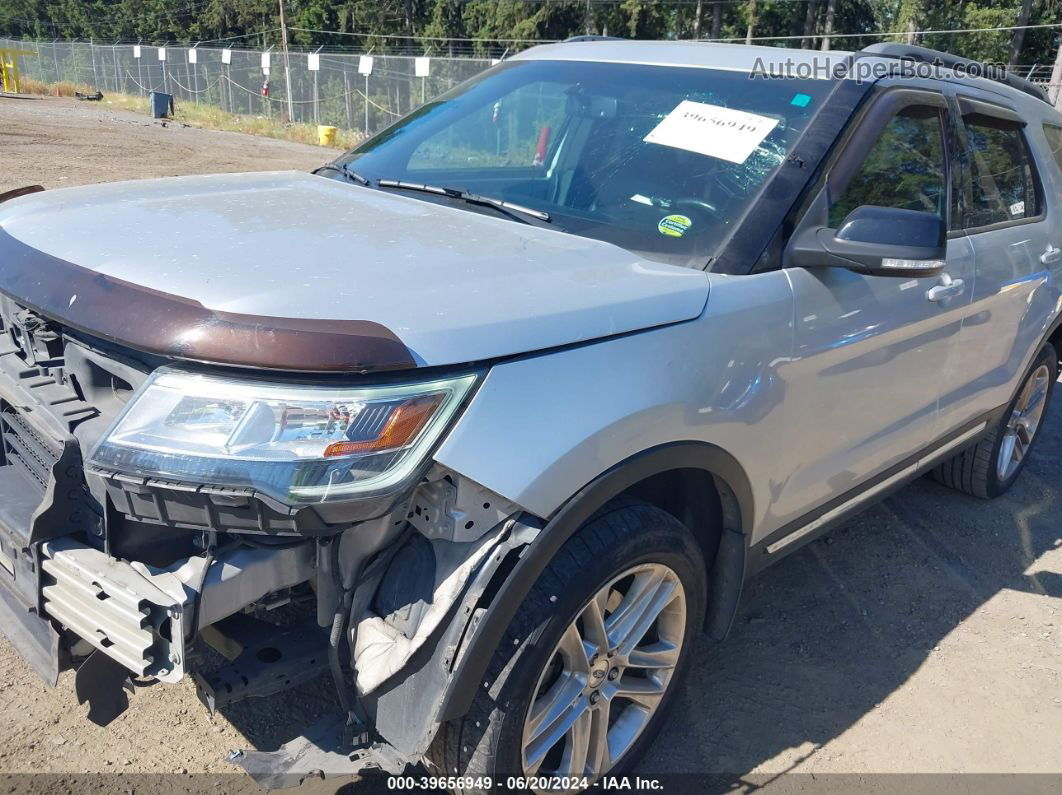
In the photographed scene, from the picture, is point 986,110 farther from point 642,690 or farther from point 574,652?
point 574,652

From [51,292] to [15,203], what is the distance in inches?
33.1

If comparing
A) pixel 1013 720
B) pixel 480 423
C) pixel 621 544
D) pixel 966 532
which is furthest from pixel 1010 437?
pixel 480 423

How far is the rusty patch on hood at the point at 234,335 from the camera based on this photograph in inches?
68.1

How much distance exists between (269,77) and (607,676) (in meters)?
33.9

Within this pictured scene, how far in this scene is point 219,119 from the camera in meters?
31.3

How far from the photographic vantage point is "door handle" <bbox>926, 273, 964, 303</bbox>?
3.12m

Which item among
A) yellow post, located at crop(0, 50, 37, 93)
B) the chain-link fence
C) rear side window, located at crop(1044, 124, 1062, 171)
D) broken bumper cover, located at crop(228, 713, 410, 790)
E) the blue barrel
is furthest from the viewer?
yellow post, located at crop(0, 50, 37, 93)

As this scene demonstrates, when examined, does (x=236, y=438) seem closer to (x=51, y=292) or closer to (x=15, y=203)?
(x=51, y=292)

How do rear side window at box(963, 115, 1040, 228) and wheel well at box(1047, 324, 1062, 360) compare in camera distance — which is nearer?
rear side window at box(963, 115, 1040, 228)

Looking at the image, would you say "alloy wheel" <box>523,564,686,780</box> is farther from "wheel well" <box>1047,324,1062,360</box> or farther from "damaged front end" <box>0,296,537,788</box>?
"wheel well" <box>1047,324,1062,360</box>

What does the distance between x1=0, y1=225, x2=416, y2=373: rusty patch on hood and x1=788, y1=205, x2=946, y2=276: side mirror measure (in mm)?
1369

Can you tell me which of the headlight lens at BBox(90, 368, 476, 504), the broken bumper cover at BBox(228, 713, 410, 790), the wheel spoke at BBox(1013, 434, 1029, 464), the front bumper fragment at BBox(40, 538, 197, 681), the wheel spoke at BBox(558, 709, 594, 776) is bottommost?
the wheel spoke at BBox(1013, 434, 1029, 464)

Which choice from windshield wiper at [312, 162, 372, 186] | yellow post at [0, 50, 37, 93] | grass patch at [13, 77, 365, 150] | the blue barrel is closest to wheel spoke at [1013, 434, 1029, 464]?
windshield wiper at [312, 162, 372, 186]

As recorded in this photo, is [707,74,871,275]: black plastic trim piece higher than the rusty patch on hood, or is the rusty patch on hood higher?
[707,74,871,275]: black plastic trim piece
